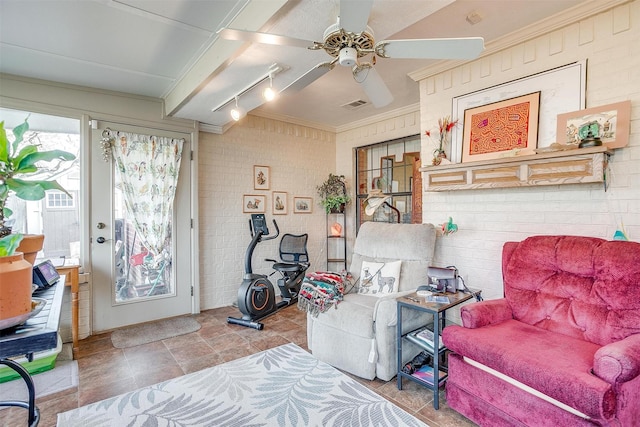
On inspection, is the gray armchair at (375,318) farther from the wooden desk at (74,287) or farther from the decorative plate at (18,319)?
the wooden desk at (74,287)

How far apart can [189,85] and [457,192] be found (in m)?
2.76

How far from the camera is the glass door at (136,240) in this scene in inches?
133

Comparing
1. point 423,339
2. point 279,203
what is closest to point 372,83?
point 423,339

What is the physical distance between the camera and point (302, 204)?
5.07 metres

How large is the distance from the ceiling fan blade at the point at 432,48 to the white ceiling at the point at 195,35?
0.24m

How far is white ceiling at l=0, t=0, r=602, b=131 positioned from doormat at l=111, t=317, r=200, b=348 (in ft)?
Answer: 7.86

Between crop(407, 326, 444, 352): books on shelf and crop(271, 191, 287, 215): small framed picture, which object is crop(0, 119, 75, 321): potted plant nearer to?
crop(407, 326, 444, 352): books on shelf

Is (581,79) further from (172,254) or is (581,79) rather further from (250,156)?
(172,254)

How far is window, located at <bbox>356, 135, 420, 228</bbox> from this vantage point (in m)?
4.46

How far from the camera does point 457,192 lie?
3072mm

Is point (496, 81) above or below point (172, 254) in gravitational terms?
above

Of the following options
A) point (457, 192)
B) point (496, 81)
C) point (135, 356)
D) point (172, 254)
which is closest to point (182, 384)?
point (135, 356)

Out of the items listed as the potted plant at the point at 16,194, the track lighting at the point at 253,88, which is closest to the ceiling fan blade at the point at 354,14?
the track lighting at the point at 253,88

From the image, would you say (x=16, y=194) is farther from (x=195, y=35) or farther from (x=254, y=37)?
(x=195, y=35)
